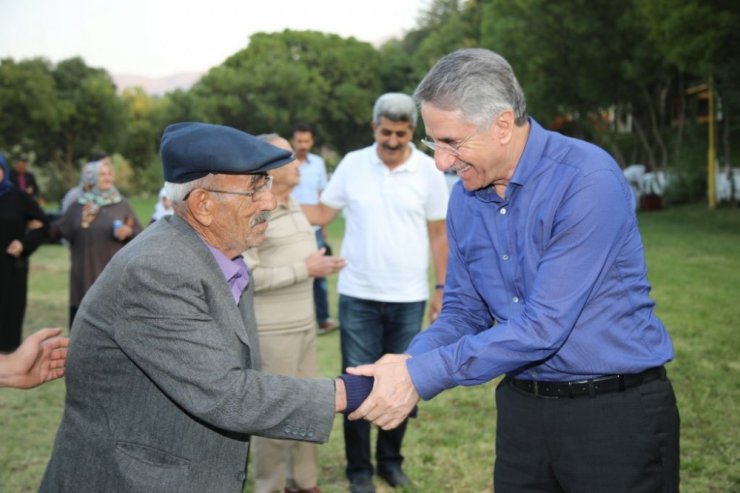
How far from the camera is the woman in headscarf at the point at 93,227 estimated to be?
8.38 meters

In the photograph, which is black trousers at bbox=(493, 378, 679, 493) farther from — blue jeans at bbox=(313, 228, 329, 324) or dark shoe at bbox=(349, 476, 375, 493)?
blue jeans at bbox=(313, 228, 329, 324)

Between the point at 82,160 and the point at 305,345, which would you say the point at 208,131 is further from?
the point at 82,160

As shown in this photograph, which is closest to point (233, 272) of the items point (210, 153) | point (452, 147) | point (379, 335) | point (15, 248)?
point (210, 153)

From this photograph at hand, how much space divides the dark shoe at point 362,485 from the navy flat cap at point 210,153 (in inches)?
131

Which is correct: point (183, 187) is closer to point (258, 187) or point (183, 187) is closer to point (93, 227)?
point (258, 187)

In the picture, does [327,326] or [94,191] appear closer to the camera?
[94,191]

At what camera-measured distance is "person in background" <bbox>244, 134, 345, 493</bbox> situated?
514 centimetres

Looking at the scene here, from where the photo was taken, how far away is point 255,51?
74.4m

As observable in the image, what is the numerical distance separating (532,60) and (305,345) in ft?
93.0

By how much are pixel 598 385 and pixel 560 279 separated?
1.36 feet

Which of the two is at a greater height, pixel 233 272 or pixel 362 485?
pixel 233 272

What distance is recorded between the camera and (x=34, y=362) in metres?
3.22

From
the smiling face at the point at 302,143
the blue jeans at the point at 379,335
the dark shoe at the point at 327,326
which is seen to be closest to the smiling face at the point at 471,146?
the blue jeans at the point at 379,335

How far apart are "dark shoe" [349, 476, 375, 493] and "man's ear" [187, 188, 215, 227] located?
3199 millimetres
